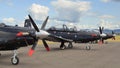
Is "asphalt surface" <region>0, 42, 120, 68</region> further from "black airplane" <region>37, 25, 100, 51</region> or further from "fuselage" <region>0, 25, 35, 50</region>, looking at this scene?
"black airplane" <region>37, 25, 100, 51</region>

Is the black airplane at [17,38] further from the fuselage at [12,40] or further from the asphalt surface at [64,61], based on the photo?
the asphalt surface at [64,61]

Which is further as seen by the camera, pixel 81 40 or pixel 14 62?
pixel 81 40

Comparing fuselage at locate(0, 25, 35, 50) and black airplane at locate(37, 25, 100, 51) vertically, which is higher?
fuselage at locate(0, 25, 35, 50)

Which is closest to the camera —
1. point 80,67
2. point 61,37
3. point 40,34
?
point 80,67

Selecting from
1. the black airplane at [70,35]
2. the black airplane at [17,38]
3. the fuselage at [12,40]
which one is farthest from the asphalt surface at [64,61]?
the black airplane at [70,35]

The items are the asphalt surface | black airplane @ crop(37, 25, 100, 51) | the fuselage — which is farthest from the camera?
black airplane @ crop(37, 25, 100, 51)

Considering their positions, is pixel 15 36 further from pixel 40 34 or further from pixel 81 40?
pixel 81 40

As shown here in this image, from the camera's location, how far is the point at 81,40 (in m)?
27.4

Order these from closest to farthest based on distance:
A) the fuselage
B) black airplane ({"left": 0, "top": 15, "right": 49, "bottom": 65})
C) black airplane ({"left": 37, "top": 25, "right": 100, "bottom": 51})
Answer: black airplane ({"left": 0, "top": 15, "right": 49, "bottom": 65}) < the fuselage < black airplane ({"left": 37, "top": 25, "right": 100, "bottom": 51})

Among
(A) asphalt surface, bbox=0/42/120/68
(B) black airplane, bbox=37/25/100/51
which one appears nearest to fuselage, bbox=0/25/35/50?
(A) asphalt surface, bbox=0/42/120/68

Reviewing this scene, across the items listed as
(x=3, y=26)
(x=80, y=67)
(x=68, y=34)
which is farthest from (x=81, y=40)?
(x=80, y=67)

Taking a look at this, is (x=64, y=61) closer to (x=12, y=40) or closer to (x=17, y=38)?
(x=17, y=38)

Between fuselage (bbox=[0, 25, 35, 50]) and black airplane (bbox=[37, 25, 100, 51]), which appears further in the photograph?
black airplane (bbox=[37, 25, 100, 51])

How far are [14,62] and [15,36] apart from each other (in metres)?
1.42
